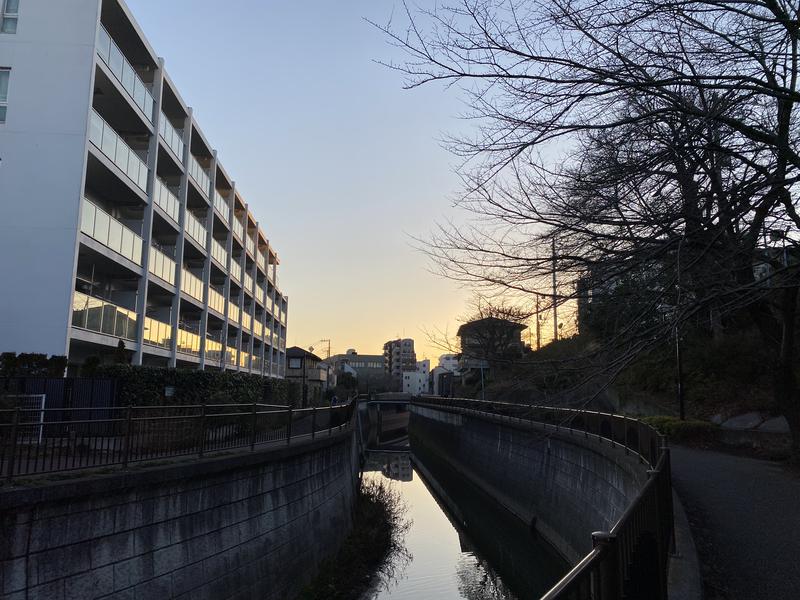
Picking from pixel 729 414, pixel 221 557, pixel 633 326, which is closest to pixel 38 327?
pixel 221 557

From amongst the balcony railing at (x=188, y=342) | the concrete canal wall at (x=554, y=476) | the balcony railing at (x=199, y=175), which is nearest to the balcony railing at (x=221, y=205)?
the balcony railing at (x=199, y=175)

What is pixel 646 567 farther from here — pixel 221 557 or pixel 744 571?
pixel 221 557

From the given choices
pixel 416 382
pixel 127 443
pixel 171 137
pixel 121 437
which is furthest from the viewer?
pixel 416 382

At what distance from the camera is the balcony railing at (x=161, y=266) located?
A: 2273cm

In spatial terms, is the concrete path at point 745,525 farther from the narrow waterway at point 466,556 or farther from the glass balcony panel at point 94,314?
the glass balcony panel at point 94,314

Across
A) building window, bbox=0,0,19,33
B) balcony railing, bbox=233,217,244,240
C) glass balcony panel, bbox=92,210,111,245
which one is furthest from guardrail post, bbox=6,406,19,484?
balcony railing, bbox=233,217,244,240

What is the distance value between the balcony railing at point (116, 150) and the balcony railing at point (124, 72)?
81.4 inches

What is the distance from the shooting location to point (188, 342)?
2825 centimetres

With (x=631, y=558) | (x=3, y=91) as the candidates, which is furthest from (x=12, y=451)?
(x=3, y=91)

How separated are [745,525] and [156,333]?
2170cm

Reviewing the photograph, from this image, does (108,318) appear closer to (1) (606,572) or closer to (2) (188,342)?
(2) (188,342)

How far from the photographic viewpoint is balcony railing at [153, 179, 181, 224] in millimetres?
23308

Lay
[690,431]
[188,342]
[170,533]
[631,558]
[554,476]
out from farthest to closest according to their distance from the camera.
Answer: [188,342]
[690,431]
[554,476]
[170,533]
[631,558]

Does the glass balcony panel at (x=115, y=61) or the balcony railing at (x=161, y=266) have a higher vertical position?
the glass balcony panel at (x=115, y=61)
